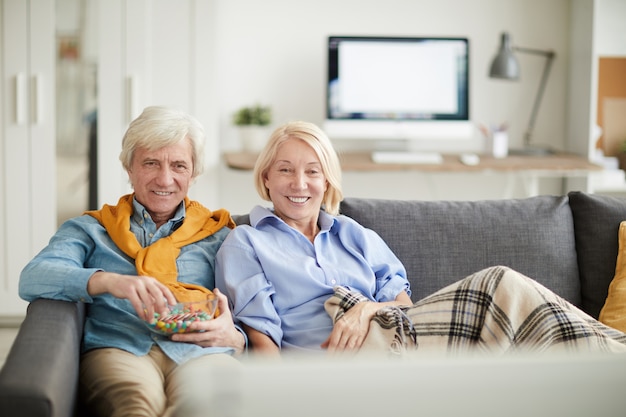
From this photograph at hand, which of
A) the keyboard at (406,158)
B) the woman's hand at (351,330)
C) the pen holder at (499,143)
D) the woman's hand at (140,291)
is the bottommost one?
the woman's hand at (351,330)

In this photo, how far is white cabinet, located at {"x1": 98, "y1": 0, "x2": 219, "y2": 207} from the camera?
4.04m

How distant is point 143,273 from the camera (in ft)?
6.64

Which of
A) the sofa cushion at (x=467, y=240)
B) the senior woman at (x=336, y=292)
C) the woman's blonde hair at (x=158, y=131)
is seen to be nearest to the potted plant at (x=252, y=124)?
the sofa cushion at (x=467, y=240)

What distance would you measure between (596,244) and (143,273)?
53.1 inches

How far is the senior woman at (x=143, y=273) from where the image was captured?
1835 mm

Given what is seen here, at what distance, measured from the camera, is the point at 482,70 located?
471 cm

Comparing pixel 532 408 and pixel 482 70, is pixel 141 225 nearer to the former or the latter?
pixel 532 408

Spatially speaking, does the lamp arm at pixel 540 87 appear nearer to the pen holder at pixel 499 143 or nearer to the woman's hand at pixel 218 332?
the pen holder at pixel 499 143

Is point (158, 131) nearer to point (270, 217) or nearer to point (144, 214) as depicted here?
point (144, 214)

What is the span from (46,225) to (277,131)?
7.09 feet

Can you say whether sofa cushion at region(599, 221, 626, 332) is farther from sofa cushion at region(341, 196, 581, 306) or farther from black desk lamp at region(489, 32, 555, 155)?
black desk lamp at region(489, 32, 555, 155)

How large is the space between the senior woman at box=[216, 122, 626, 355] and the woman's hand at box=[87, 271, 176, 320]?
0.27 m

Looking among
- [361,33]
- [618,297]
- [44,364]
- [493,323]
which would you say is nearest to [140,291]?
[44,364]

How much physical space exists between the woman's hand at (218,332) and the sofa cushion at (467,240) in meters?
0.62
